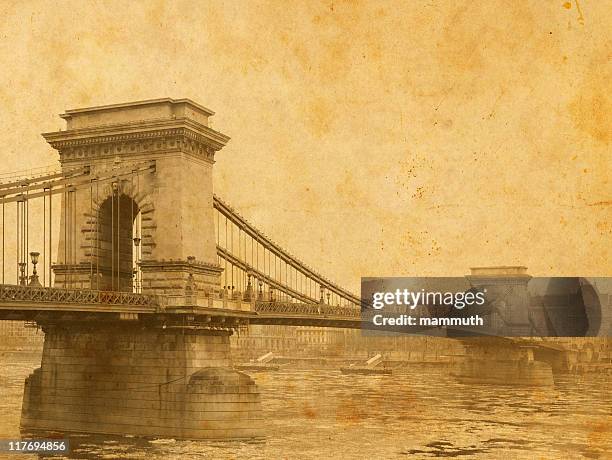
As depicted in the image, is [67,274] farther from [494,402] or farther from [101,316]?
[494,402]

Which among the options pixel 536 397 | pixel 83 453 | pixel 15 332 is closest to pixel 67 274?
pixel 83 453

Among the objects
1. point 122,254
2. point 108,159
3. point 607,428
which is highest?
point 108,159

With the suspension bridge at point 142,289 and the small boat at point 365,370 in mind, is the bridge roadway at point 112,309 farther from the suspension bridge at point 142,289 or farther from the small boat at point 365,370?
the small boat at point 365,370

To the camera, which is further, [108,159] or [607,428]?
[607,428]

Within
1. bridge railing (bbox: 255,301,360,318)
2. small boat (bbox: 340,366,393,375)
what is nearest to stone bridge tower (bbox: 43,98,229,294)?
bridge railing (bbox: 255,301,360,318)

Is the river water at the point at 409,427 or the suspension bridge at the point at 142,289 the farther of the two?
the suspension bridge at the point at 142,289

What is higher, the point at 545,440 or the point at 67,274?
the point at 67,274

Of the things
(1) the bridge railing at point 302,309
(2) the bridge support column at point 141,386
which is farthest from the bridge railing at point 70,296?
(1) the bridge railing at point 302,309

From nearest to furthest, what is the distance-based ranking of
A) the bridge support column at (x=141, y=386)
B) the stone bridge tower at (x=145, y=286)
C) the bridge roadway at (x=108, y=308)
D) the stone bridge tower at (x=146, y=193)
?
the bridge roadway at (x=108, y=308) < the bridge support column at (x=141, y=386) < the stone bridge tower at (x=145, y=286) < the stone bridge tower at (x=146, y=193)
